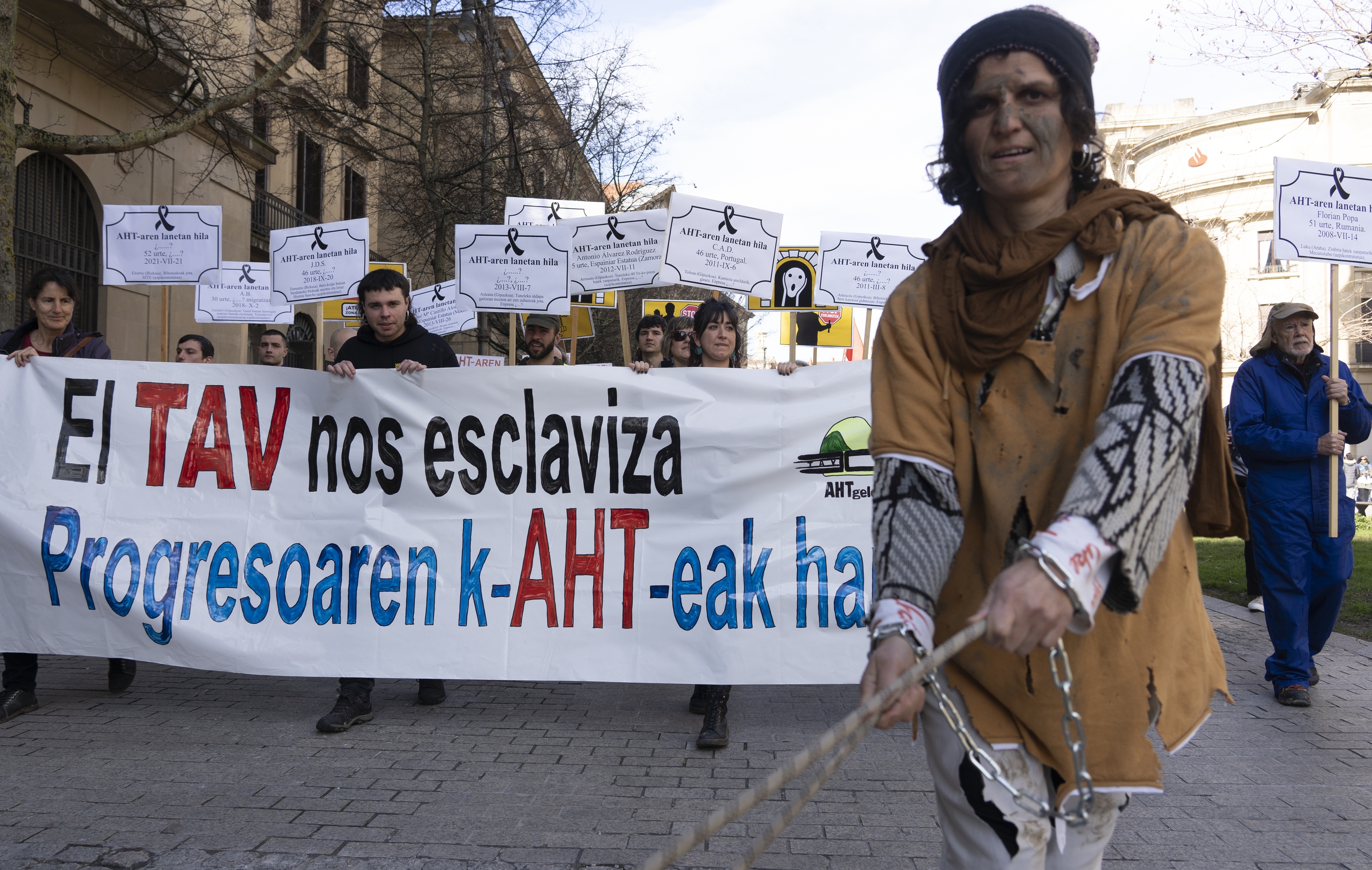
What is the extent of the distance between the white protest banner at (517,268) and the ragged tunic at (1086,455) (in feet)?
18.7

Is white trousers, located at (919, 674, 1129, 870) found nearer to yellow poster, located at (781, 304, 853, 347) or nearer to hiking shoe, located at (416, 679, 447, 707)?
hiking shoe, located at (416, 679, 447, 707)

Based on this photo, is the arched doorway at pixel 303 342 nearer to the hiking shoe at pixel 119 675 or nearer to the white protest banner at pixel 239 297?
the white protest banner at pixel 239 297

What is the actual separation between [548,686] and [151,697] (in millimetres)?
2126

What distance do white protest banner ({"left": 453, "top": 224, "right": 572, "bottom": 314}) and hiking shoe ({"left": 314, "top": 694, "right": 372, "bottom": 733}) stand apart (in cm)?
290

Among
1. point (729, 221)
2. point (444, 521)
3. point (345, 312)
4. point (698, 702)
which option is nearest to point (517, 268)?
point (729, 221)

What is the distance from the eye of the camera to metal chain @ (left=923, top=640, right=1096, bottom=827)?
154 centimetres

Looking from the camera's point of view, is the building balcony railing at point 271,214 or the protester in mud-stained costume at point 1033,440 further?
the building balcony railing at point 271,214

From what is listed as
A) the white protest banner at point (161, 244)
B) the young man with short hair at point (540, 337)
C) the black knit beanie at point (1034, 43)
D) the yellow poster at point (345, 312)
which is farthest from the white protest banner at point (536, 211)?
the black knit beanie at point (1034, 43)

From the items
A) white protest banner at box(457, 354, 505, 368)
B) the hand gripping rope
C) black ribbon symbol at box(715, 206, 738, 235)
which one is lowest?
the hand gripping rope

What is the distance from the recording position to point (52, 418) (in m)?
5.71

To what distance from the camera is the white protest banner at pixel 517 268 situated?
729 cm

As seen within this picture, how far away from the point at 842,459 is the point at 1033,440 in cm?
397

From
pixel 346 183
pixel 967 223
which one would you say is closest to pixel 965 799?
pixel 967 223

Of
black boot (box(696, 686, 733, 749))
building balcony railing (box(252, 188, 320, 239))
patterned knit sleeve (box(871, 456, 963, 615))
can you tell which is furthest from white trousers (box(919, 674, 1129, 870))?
building balcony railing (box(252, 188, 320, 239))
